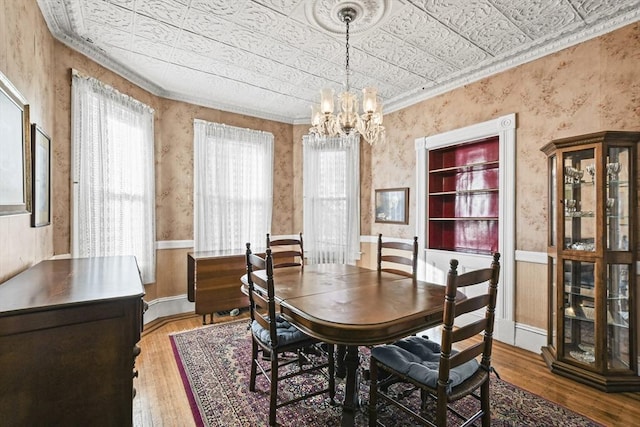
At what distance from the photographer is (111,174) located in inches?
125

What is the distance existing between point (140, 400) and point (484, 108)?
3960mm

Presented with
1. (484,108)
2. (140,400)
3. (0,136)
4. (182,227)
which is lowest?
(140,400)

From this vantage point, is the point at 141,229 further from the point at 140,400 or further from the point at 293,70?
the point at 293,70

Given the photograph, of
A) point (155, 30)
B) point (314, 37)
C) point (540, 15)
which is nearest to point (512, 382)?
point (540, 15)

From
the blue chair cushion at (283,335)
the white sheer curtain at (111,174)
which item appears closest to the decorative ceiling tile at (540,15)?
the blue chair cushion at (283,335)

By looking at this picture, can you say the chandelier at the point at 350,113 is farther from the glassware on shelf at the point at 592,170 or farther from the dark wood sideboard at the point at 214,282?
the dark wood sideboard at the point at 214,282

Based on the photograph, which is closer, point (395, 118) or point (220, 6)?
point (220, 6)

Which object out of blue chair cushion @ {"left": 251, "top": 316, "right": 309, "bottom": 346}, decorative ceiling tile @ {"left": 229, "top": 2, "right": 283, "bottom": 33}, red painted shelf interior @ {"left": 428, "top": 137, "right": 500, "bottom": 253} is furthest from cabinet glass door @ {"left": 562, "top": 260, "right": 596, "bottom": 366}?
decorative ceiling tile @ {"left": 229, "top": 2, "right": 283, "bottom": 33}

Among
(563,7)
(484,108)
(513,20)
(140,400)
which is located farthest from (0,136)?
(484,108)

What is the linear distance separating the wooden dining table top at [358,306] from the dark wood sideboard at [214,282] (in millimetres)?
1502

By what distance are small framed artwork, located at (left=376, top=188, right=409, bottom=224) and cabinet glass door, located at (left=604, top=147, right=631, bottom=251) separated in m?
2.01

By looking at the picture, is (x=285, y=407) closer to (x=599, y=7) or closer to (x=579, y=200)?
(x=579, y=200)

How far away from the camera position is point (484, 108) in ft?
10.9

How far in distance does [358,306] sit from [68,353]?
1292mm
